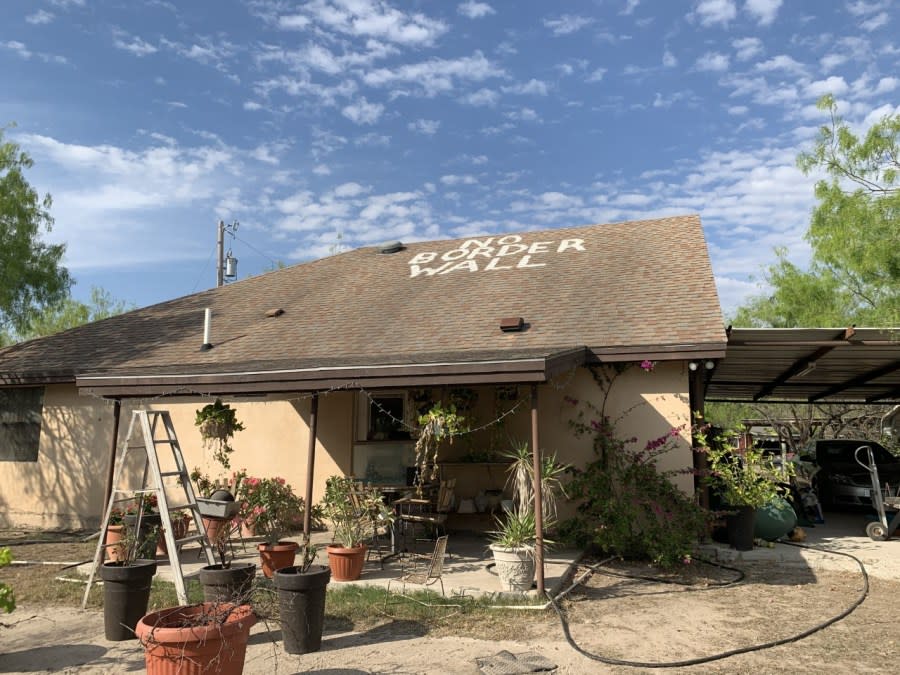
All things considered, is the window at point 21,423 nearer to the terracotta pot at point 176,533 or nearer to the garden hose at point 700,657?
the terracotta pot at point 176,533

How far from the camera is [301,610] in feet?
17.4

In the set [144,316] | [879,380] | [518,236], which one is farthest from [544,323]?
[144,316]

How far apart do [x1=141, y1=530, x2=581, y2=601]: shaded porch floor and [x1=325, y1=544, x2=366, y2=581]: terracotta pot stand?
0.09m

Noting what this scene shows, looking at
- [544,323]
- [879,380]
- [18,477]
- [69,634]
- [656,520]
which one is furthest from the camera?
[879,380]

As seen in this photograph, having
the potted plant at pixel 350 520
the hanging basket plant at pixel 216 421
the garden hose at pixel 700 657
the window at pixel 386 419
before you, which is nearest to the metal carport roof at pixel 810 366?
the garden hose at pixel 700 657

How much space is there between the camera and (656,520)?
8414mm

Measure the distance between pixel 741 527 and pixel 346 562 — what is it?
18.0ft

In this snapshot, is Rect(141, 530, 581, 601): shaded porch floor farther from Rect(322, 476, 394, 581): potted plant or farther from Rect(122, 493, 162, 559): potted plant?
Rect(122, 493, 162, 559): potted plant

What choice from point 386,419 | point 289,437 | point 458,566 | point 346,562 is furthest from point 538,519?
point 289,437

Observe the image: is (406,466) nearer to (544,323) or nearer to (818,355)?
(544,323)

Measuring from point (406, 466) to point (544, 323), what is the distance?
3.41 m

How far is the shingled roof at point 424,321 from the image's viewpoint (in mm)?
8203

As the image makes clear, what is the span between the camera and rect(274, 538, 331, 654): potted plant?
17.3 feet

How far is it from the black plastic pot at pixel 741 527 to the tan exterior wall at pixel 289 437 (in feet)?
3.41
